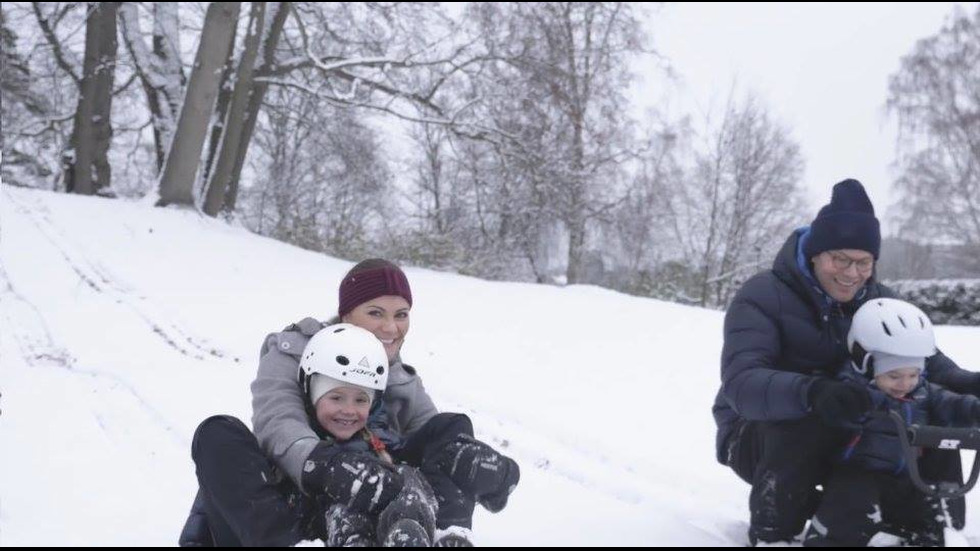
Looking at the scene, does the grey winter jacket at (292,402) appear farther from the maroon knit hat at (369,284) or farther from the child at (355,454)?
the maroon knit hat at (369,284)

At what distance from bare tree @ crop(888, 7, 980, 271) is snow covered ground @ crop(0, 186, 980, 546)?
15.4m

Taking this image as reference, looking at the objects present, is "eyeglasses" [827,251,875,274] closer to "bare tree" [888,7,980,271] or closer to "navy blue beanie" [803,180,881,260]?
"navy blue beanie" [803,180,881,260]

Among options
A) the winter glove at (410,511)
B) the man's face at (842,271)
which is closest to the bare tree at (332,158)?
the man's face at (842,271)

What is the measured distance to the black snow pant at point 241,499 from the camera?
2318 mm

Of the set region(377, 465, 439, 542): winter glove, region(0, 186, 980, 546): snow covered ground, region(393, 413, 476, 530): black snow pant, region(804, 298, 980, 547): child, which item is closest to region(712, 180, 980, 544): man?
region(804, 298, 980, 547): child

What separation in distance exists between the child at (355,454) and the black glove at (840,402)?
125cm

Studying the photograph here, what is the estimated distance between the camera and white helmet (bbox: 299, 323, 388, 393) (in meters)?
2.83

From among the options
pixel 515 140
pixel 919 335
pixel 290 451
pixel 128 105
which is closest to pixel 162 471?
pixel 290 451

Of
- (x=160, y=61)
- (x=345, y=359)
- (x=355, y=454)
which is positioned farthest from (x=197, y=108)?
(x=355, y=454)

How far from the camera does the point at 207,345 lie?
6957 millimetres

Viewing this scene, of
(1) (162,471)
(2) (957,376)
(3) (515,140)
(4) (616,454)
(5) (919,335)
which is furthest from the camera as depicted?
(3) (515,140)

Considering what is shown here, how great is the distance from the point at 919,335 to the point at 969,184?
2227 centimetres

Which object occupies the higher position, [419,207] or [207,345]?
[419,207]

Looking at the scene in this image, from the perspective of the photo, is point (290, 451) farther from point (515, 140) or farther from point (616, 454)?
point (515, 140)
